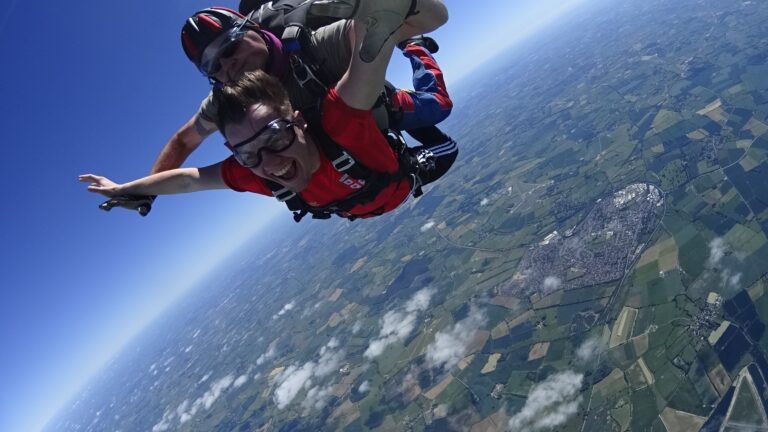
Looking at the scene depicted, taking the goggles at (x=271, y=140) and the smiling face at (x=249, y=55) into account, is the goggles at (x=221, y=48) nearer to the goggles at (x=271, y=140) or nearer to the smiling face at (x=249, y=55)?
the smiling face at (x=249, y=55)

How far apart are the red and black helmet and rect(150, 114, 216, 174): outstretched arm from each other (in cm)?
60

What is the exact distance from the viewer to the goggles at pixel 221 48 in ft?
8.50

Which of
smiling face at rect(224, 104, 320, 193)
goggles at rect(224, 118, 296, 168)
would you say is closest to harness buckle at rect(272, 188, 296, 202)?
smiling face at rect(224, 104, 320, 193)

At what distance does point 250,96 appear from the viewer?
7.48ft

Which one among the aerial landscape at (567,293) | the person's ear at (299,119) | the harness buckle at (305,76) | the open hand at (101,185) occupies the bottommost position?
the aerial landscape at (567,293)

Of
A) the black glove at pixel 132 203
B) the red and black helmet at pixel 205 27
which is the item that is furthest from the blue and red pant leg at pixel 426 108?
the black glove at pixel 132 203

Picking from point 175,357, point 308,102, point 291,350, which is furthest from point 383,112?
point 175,357

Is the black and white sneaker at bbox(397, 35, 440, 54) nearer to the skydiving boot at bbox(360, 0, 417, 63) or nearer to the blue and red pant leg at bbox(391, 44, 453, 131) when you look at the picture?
the blue and red pant leg at bbox(391, 44, 453, 131)

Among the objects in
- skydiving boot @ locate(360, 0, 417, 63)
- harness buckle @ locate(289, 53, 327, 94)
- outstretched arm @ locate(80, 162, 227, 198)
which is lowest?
skydiving boot @ locate(360, 0, 417, 63)

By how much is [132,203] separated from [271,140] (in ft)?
5.60

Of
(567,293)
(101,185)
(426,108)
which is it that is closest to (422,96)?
(426,108)

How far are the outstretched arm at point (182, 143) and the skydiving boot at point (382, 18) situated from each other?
2374 millimetres

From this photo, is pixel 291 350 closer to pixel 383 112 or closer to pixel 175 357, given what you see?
pixel 383 112

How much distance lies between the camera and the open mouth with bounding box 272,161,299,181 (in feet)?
8.08
